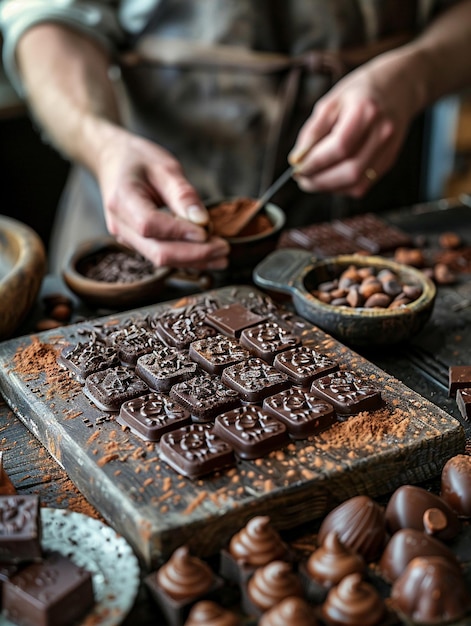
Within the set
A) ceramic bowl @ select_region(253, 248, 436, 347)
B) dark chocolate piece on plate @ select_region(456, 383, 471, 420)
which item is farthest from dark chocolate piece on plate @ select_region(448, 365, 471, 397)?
ceramic bowl @ select_region(253, 248, 436, 347)

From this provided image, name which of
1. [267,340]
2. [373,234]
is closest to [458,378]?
[267,340]

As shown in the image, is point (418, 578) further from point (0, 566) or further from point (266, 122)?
point (266, 122)

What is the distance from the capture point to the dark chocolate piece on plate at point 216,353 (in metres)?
1.45

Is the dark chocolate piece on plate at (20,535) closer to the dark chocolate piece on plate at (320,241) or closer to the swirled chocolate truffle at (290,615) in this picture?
the swirled chocolate truffle at (290,615)

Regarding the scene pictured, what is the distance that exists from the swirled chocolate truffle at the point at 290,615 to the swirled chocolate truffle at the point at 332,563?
0.22 feet

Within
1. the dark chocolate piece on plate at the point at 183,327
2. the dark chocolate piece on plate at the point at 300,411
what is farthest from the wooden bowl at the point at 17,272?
the dark chocolate piece on plate at the point at 300,411

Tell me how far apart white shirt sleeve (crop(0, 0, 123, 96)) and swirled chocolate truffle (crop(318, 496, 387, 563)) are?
187 cm

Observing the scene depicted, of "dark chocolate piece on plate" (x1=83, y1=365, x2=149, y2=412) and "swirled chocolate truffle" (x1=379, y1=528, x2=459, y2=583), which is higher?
"dark chocolate piece on plate" (x1=83, y1=365, x2=149, y2=412)

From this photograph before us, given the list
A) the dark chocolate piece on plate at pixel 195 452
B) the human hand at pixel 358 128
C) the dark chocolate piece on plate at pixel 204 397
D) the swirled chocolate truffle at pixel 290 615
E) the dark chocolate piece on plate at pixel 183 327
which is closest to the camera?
the swirled chocolate truffle at pixel 290 615

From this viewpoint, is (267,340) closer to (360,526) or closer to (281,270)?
A: (281,270)

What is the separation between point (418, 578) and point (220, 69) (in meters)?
1.85

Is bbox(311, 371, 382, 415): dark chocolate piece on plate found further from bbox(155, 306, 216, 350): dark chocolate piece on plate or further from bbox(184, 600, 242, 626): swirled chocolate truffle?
bbox(184, 600, 242, 626): swirled chocolate truffle

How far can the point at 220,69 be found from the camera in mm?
2465

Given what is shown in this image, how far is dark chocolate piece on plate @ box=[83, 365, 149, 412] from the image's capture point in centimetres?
136
